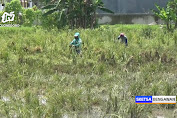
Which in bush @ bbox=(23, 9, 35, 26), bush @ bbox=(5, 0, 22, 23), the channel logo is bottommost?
the channel logo

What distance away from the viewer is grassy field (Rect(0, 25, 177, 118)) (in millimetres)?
4190

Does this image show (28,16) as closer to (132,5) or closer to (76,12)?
(76,12)

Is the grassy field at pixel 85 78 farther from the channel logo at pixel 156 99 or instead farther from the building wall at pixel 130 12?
the building wall at pixel 130 12

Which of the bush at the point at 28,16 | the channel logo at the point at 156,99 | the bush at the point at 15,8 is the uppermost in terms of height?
the bush at the point at 15,8

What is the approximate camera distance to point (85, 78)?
19.5 ft

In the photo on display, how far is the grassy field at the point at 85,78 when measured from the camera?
4.19 m

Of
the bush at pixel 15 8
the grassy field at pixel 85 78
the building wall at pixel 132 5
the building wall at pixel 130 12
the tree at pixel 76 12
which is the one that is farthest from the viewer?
the bush at pixel 15 8

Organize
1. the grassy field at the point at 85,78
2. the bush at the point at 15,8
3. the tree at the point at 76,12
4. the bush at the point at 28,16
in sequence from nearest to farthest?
the grassy field at the point at 85,78
the tree at the point at 76,12
the bush at the point at 28,16
the bush at the point at 15,8

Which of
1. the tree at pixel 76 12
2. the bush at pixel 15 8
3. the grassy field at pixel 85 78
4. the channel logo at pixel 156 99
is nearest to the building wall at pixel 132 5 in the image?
the tree at pixel 76 12

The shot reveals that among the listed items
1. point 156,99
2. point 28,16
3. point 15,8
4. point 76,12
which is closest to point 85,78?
point 156,99

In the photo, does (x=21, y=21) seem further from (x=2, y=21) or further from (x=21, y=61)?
(x=21, y=61)

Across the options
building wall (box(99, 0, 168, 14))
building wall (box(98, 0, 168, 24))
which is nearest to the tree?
building wall (box(98, 0, 168, 24))

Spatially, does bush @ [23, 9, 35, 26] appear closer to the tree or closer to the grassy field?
the tree

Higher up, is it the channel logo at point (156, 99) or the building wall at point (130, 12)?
→ the building wall at point (130, 12)
